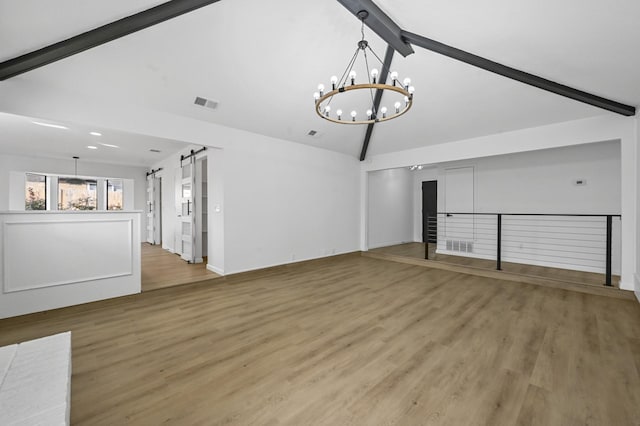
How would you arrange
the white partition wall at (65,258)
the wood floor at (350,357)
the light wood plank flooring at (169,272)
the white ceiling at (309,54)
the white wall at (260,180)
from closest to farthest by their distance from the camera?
the wood floor at (350,357), the white ceiling at (309,54), the white partition wall at (65,258), the white wall at (260,180), the light wood plank flooring at (169,272)

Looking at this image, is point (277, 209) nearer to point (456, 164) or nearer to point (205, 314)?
point (205, 314)

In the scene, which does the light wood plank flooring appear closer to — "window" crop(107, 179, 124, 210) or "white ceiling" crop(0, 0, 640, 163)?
"white ceiling" crop(0, 0, 640, 163)

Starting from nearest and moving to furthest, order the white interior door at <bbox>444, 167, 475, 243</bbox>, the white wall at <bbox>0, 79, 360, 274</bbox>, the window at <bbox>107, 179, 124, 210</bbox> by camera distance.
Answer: the white wall at <bbox>0, 79, 360, 274</bbox> → the white interior door at <bbox>444, 167, 475, 243</bbox> → the window at <bbox>107, 179, 124, 210</bbox>

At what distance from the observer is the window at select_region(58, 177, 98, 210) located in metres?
7.76

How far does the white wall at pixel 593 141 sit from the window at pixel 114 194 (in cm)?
982

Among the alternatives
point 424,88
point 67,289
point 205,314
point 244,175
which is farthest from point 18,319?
point 424,88

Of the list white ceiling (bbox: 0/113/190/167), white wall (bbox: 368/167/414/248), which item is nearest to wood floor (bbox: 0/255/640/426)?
white ceiling (bbox: 0/113/190/167)

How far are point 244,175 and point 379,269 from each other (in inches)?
138

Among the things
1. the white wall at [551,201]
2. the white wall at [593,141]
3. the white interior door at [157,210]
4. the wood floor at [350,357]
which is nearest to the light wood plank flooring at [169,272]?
the wood floor at [350,357]

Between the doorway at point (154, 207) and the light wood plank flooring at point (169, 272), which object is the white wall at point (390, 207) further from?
the doorway at point (154, 207)

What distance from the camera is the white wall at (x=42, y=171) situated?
6820 mm

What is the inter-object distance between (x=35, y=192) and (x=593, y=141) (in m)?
12.9

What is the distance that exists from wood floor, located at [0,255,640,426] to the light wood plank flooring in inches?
10.3

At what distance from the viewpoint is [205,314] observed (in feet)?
10.8
